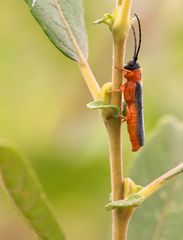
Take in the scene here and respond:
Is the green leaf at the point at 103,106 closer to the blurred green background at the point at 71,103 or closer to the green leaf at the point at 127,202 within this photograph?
the green leaf at the point at 127,202

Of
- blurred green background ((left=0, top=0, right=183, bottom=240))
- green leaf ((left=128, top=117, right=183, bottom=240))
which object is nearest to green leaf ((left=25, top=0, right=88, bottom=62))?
green leaf ((left=128, top=117, right=183, bottom=240))

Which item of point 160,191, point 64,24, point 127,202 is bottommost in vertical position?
point 160,191

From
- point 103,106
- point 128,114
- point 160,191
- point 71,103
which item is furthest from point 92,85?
point 71,103

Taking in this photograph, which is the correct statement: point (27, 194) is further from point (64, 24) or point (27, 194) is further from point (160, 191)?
point (160, 191)

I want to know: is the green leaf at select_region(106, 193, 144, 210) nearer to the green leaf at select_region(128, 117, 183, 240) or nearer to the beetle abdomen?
the beetle abdomen

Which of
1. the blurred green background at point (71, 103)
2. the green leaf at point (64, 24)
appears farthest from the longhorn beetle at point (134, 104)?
the blurred green background at point (71, 103)

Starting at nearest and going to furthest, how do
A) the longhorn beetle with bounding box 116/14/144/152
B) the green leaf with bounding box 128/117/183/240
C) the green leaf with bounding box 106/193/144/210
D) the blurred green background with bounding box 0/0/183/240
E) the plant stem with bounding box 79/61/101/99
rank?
the green leaf with bounding box 106/193/144/210 < the plant stem with bounding box 79/61/101/99 < the longhorn beetle with bounding box 116/14/144/152 < the green leaf with bounding box 128/117/183/240 < the blurred green background with bounding box 0/0/183/240
